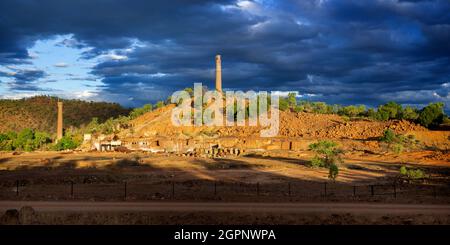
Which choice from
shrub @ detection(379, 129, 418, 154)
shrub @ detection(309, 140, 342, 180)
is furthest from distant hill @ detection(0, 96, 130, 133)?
shrub @ detection(379, 129, 418, 154)

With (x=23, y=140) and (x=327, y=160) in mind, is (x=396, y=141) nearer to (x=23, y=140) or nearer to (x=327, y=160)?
(x=327, y=160)

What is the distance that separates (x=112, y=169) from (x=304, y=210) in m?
27.0

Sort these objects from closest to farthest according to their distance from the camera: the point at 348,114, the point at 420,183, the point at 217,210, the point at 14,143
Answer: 1. the point at 217,210
2. the point at 420,183
3. the point at 14,143
4. the point at 348,114

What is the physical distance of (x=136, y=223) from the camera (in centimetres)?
1842

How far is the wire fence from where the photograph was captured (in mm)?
25375

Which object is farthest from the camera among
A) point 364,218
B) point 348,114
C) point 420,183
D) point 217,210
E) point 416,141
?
point 348,114

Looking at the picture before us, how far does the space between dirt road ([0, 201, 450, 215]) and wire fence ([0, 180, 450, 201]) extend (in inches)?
89.9

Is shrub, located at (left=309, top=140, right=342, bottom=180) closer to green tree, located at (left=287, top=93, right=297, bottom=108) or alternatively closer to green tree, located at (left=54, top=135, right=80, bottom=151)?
green tree, located at (left=54, top=135, right=80, bottom=151)

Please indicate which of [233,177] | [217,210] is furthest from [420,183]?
[217,210]

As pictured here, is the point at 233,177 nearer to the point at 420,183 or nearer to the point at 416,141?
the point at 420,183

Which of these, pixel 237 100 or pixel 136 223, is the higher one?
pixel 237 100

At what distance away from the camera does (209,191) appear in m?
28.0
